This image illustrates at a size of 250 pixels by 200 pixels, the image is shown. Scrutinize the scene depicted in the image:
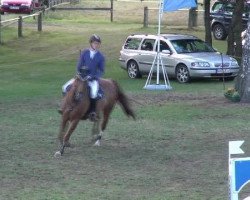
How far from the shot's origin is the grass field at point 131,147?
991cm

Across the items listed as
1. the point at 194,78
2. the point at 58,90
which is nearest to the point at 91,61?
the point at 58,90

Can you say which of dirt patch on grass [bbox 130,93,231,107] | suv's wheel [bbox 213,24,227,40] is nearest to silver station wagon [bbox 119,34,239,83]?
dirt patch on grass [bbox 130,93,231,107]

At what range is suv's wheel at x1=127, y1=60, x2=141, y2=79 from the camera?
91.7ft

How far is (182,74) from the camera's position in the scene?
86.4ft

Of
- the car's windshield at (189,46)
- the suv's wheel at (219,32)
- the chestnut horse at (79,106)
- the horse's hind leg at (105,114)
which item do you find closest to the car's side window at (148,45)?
the car's windshield at (189,46)

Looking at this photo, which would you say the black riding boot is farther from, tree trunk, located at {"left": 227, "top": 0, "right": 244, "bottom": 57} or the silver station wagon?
tree trunk, located at {"left": 227, "top": 0, "right": 244, "bottom": 57}

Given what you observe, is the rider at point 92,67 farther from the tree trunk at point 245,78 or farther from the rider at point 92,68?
the tree trunk at point 245,78

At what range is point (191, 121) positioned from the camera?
53.4 feet

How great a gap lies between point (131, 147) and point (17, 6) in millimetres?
37594

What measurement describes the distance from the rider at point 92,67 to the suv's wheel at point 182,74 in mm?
13514

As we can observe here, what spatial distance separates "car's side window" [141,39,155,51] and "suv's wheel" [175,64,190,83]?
160 cm

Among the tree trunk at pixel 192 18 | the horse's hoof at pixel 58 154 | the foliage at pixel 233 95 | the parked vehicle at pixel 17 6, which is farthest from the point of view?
the parked vehicle at pixel 17 6

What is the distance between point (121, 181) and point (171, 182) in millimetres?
638

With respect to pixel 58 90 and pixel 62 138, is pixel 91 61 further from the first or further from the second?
pixel 58 90
